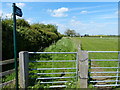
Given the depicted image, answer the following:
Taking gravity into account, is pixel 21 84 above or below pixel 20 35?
below

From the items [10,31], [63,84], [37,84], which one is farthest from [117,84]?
[10,31]

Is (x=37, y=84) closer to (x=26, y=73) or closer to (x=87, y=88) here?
(x=26, y=73)

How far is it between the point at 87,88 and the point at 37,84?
161cm

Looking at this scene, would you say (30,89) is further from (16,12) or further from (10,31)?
(10,31)

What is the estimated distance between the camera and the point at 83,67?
402cm

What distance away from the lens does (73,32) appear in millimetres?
119938

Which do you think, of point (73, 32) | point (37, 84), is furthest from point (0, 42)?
point (73, 32)

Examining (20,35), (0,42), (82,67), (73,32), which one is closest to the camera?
(82,67)

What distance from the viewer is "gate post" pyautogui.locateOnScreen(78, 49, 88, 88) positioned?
3.98 meters

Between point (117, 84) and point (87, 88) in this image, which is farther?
point (117, 84)

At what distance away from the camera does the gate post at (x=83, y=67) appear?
3977mm

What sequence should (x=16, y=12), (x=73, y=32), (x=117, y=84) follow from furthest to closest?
(x=73, y=32) → (x=117, y=84) → (x=16, y=12)

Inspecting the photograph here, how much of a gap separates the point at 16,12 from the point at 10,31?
3.60 m

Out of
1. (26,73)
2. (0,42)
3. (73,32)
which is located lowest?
(26,73)
